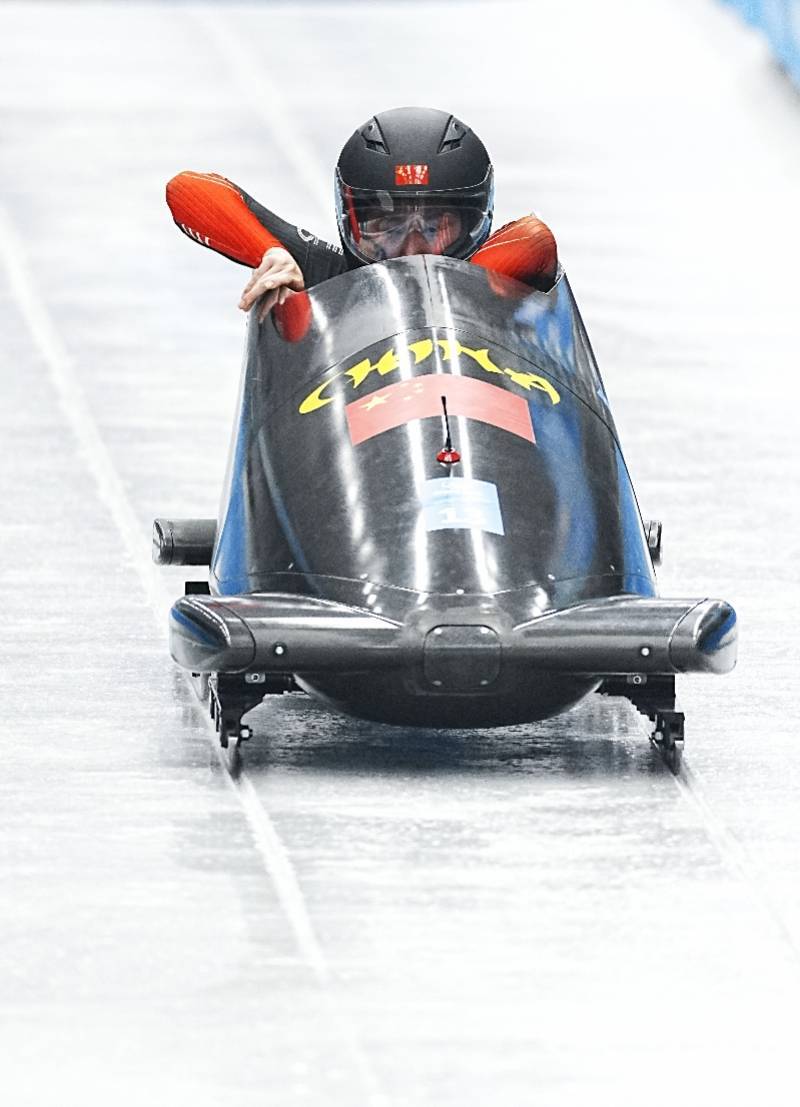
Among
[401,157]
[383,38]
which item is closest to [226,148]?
[383,38]

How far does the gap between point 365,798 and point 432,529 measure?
58 centimetres

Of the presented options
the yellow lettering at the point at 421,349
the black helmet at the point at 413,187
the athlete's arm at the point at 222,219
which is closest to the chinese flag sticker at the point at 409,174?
the black helmet at the point at 413,187

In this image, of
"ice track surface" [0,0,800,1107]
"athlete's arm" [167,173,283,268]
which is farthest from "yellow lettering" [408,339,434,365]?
"ice track surface" [0,0,800,1107]

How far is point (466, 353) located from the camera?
6.70 m

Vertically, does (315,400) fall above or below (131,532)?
above

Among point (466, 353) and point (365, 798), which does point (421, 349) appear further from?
point (365, 798)

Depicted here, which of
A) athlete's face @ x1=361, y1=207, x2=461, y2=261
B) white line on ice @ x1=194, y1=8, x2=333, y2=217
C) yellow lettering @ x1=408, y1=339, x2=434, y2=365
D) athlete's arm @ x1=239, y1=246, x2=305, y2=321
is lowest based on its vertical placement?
yellow lettering @ x1=408, y1=339, x2=434, y2=365

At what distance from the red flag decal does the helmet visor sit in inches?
26.0

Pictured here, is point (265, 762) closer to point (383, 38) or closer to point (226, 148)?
point (226, 148)

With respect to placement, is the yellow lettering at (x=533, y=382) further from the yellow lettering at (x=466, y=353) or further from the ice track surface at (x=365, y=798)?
the ice track surface at (x=365, y=798)

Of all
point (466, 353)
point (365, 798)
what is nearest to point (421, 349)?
point (466, 353)

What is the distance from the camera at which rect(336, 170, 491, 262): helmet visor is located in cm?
712

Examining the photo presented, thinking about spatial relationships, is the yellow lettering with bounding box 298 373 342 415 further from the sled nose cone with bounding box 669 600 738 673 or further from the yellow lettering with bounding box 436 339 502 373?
the sled nose cone with bounding box 669 600 738 673

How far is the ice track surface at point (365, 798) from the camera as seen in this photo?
15.7ft
